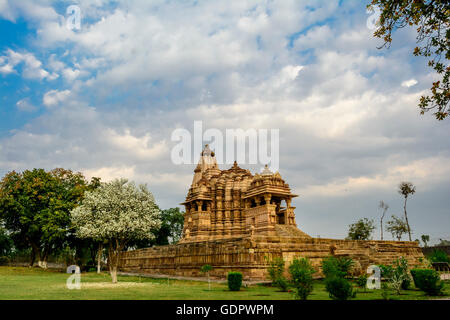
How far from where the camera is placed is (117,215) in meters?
24.2

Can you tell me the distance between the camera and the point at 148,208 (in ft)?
82.8

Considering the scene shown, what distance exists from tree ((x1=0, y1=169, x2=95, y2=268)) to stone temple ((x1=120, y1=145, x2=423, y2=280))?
32.6 feet

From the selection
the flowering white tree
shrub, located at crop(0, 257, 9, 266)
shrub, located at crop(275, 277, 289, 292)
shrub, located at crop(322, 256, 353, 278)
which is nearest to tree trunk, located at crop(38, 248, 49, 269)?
shrub, located at crop(0, 257, 9, 266)

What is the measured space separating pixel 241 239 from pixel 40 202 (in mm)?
34011

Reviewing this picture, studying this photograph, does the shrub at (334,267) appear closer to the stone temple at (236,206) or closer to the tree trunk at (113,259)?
the tree trunk at (113,259)

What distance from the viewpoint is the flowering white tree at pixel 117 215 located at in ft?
76.8

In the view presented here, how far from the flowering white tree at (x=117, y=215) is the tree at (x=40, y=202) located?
21.2 m

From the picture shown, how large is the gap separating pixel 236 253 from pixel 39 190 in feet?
111

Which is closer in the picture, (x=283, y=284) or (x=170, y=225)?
(x=283, y=284)

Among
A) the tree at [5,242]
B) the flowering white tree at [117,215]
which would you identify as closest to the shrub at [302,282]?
the flowering white tree at [117,215]

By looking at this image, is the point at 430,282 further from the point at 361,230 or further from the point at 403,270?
the point at 361,230

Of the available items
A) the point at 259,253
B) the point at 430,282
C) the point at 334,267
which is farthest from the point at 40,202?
the point at 430,282
